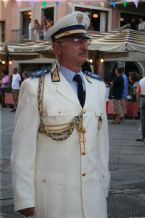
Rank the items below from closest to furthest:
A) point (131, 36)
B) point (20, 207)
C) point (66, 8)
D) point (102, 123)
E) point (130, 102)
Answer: point (20, 207) < point (102, 123) < point (131, 36) < point (130, 102) < point (66, 8)

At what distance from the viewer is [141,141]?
13.2m

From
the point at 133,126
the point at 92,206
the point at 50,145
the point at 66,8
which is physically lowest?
the point at 133,126

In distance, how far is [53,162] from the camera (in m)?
3.21

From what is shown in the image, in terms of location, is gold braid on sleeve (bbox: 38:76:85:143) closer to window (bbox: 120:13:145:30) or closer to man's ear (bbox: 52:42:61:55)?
man's ear (bbox: 52:42:61:55)

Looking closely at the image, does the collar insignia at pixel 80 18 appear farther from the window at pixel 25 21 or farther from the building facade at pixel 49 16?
the window at pixel 25 21

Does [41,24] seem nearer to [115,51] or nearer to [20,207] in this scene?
[115,51]

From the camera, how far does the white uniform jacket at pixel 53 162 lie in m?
3.20

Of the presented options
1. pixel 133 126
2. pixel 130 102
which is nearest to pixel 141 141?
pixel 133 126

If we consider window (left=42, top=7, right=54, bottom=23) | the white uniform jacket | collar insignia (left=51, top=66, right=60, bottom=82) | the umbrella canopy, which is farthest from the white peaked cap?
window (left=42, top=7, right=54, bottom=23)

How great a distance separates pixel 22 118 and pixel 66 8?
28.4 metres

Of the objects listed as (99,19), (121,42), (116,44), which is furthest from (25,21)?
(121,42)

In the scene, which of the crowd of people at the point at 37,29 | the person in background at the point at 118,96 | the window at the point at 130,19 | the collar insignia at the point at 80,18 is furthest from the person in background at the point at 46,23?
the collar insignia at the point at 80,18

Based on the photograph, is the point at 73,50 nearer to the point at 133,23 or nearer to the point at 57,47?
the point at 57,47

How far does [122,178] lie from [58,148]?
16.8 ft
